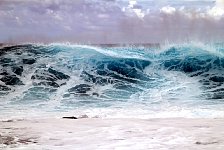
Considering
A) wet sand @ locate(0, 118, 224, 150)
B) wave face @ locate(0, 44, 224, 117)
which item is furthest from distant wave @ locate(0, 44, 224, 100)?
wet sand @ locate(0, 118, 224, 150)

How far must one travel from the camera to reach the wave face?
8.17 meters

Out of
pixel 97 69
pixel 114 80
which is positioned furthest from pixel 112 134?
pixel 97 69

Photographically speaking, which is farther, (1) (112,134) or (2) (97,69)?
(2) (97,69)

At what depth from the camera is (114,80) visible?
10938 mm

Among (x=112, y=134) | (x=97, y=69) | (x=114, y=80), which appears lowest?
(x=112, y=134)

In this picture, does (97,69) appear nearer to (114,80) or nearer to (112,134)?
(114,80)

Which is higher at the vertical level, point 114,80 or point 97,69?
point 97,69

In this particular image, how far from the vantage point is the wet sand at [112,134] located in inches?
183

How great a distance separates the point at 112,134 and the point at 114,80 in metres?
5.71

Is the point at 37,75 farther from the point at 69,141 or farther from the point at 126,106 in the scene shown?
the point at 69,141

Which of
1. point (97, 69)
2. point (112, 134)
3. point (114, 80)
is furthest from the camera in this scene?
point (97, 69)

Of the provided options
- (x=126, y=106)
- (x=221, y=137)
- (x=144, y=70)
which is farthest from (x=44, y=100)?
(x=221, y=137)

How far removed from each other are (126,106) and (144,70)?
3863 millimetres

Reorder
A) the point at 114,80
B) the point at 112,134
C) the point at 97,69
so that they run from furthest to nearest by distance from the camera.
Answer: the point at 97,69, the point at 114,80, the point at 112,134
